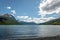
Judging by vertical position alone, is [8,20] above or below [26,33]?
above

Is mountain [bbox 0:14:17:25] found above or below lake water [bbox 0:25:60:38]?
above

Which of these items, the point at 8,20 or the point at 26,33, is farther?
the point at 8,20

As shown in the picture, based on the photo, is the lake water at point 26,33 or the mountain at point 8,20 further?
the mountain at point 8,20

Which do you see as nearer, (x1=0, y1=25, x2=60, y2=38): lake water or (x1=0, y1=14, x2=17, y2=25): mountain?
(x1=0, y1=25, x2=60, y2=38): lake water

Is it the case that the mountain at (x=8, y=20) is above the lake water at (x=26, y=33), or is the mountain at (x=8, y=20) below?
above
